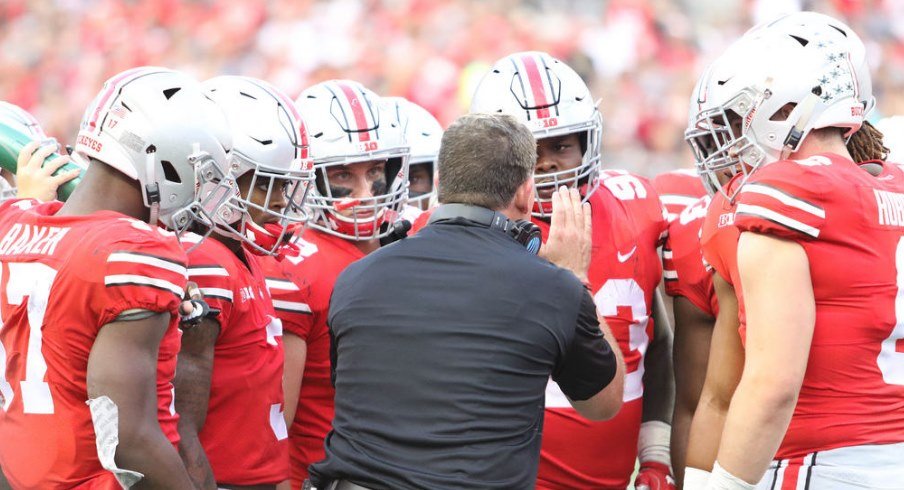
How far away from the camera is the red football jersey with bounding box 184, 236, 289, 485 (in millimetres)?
2916

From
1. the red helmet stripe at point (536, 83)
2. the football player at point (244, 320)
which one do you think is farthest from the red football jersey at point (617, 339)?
the football player at point (244, 320)

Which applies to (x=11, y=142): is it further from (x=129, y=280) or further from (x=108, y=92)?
(x=129, y=280)

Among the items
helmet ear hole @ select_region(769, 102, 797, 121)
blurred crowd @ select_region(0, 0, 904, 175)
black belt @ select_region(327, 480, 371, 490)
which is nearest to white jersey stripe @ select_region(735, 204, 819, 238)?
helmet ear hole @ select_region(769, 102, 797, 121)

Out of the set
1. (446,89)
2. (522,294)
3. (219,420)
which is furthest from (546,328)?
(446,89)

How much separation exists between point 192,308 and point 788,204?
A: 4.68ft

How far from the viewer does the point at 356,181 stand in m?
3.79

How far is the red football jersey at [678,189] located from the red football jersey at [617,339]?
2.29ft

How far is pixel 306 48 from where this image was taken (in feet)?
34.7

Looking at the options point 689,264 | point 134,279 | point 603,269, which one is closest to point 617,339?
point 603,269

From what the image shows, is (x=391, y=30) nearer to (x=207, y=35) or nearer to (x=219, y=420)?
(x=207, y=35)

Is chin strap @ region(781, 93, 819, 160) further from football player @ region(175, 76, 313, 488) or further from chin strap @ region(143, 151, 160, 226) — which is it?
chin strap @ region(143, 151, 160, 226)

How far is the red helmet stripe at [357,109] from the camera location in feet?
12.4

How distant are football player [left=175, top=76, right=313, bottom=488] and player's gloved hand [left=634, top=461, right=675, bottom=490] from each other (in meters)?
1.13

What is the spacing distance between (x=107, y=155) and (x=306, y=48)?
8.16 meters
